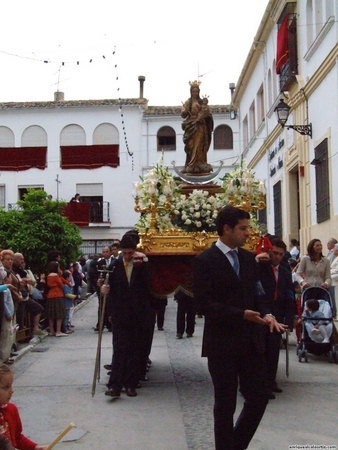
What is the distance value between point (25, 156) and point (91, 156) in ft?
13.0

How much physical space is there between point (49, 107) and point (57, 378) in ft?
103

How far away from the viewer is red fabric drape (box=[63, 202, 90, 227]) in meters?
36.8

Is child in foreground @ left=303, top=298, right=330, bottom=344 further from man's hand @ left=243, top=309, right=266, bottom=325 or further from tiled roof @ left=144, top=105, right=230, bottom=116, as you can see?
tiled roof @ left=144, top=105, right=230, bottom=116

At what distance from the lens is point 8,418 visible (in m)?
3.99

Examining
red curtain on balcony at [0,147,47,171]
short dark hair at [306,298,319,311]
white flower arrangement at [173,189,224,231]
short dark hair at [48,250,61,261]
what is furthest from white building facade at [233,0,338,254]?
red curtain on balcony at [0,147,47,171]

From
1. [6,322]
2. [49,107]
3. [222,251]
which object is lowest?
[6,322]

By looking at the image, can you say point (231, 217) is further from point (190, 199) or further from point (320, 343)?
point (320, 343)

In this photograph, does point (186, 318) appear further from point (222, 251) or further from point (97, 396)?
point (222, 251)

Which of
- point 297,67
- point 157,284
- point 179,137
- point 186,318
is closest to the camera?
point 157,284

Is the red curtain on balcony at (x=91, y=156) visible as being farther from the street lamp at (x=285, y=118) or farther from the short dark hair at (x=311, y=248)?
the short dark hair at (x=311, y=248)

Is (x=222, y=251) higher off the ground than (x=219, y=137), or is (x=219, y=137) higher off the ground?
(x=219, y=137)

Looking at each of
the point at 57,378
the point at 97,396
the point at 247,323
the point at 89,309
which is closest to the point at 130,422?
the point at 97,396

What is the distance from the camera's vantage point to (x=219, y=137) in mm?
37812

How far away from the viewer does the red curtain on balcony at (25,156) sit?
127 ft
